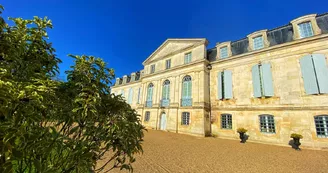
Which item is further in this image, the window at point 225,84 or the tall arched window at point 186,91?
the tall arched window at point 186,91

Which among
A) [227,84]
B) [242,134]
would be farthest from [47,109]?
[227,84]

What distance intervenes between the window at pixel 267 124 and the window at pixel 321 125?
2.40 m

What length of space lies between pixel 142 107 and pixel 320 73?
58.4 ft

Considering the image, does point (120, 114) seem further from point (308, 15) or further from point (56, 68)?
point (308, 15)

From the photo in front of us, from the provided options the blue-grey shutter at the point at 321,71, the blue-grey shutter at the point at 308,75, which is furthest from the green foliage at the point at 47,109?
the blue-grey shutter at the point at 321,71

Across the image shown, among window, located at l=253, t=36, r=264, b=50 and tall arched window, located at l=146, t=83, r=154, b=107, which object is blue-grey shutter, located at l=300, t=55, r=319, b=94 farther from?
tall arched window, located at l=146, t=83, r=154, b=107

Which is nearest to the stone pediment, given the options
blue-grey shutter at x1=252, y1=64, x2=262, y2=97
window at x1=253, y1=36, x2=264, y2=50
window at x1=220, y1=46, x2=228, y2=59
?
window at x1=220, y1=46, x2=228, y2=59

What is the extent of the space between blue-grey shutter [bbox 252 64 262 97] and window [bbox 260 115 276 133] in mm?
1883

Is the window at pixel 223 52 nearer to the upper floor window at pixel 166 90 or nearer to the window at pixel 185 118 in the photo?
the upper floor window at pixel 166 90

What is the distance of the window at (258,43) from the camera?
42.3 feet

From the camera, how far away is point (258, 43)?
515 inches

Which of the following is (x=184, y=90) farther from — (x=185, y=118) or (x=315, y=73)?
(x=315, y=73)

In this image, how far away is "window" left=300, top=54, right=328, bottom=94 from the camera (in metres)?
9.63

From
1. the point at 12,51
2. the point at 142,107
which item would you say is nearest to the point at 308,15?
the point at 12,51
